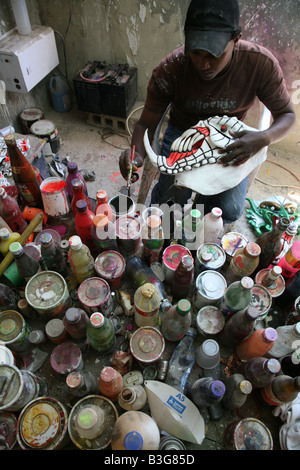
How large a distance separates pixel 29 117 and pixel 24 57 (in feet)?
2.20

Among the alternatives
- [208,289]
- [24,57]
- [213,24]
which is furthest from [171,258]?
[24,57]

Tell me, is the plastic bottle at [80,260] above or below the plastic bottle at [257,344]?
Answer: above

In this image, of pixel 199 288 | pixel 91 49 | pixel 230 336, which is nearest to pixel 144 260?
pixel 199 288

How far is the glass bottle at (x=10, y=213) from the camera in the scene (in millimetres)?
1713

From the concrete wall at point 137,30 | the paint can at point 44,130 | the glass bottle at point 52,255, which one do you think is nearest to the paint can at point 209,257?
the glass bottle at point 52,255

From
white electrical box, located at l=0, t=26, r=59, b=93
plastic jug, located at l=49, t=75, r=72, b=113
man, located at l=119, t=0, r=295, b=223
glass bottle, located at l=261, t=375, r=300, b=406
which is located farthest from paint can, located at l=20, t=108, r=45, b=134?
glass bottle, located at l=261, t=375, r=300, b=406

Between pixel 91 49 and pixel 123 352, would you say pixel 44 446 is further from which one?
pixel 91 49

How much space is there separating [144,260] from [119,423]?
0.86m

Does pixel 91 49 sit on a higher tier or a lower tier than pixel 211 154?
higher

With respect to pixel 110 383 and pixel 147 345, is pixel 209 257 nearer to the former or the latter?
pixel 147 345

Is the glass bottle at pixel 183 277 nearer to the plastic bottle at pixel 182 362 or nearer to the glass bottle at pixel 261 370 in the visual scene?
the plastic bottle at pixel 182 362

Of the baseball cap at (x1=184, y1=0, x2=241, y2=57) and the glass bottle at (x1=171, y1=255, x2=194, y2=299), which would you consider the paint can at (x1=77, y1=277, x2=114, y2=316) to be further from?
the baseball cap at (x1=184, y1=0, x2=241, y2=57)

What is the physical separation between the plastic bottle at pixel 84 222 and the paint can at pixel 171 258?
18.2 inches
